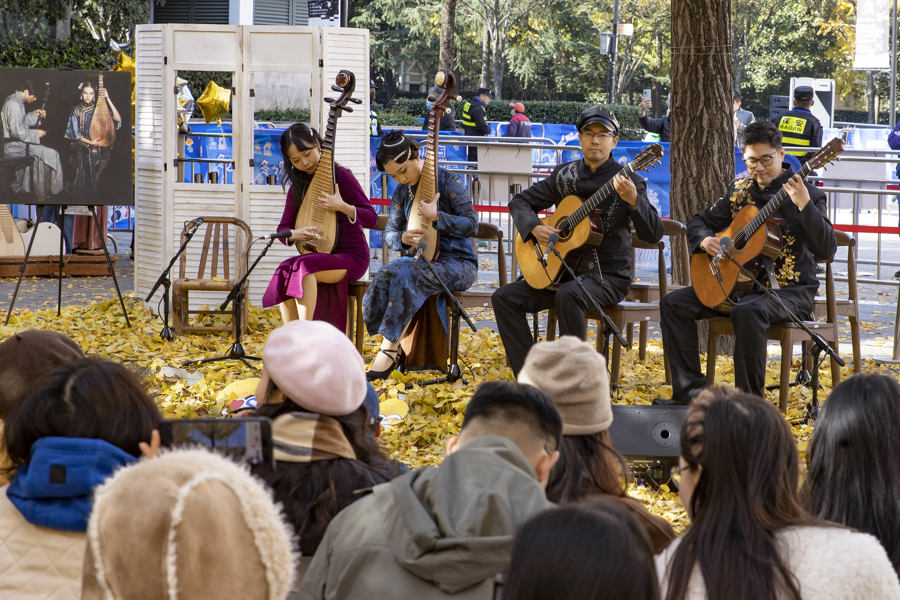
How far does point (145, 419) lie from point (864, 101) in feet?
158

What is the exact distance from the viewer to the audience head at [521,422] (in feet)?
7.45

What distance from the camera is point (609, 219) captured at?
6137 mm

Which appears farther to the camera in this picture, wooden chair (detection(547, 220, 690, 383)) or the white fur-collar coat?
wooden chair (detection(547, 220, 690, 383))

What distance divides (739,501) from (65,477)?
1.24 m

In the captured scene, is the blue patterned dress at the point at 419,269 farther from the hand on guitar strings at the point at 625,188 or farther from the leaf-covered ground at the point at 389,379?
the hand on guitar strings at the point at 625,188

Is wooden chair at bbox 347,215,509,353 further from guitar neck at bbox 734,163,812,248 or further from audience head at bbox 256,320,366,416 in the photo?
audience head at bbox 256,320,366,416

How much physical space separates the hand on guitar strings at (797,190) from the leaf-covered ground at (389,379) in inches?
45.1

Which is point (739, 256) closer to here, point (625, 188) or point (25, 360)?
point (625, 188)

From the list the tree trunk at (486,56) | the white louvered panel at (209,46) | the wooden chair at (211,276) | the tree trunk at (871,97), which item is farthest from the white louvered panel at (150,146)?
the tree trunk at (871,97)

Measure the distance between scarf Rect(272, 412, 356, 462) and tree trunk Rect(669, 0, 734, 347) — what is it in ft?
16.5

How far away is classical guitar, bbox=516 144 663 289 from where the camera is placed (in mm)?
5910

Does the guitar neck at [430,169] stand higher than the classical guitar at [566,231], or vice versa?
the guitar neck at [430,169]

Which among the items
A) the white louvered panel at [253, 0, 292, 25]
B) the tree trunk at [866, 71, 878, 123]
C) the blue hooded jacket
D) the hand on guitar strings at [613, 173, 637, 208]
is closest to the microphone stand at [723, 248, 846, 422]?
the hand on guitar strings at [613, 173, 637, 208]

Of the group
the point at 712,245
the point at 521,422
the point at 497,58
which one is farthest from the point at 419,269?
the point at 497,58
